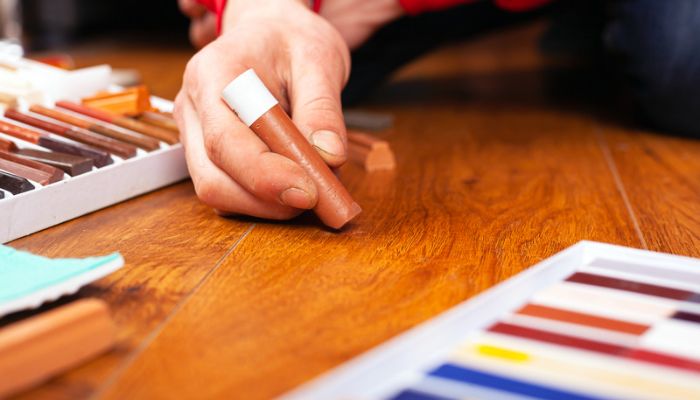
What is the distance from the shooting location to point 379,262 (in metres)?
0.59

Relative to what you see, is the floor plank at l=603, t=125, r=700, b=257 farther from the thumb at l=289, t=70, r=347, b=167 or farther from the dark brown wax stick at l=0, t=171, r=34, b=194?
the dark brown wax stick at l=0, t=171, r=34, b=194

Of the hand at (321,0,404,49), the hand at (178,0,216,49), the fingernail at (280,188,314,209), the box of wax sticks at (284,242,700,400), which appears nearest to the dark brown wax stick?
the fingernail at (280,188,314,209)

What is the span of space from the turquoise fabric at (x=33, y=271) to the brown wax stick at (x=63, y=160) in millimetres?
178

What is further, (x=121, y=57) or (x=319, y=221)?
(x=121, y=57)

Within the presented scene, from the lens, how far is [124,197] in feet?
2.46

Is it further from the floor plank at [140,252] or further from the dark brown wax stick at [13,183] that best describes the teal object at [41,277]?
the dark brown wax stick at [13,183]

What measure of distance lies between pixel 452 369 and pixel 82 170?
0.42 metres

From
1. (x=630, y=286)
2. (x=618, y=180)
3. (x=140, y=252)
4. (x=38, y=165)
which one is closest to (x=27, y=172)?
(x=38, y=165)

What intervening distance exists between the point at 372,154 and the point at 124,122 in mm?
278

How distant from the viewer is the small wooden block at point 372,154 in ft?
2.91

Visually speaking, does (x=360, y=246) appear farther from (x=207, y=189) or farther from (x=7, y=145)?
(x=7, y=145)

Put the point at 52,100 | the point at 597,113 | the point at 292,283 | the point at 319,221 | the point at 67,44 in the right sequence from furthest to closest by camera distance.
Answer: the point at 67,44 < the point at 597,113 < the point at 52,100 < the point at 319,221 < the point at 292,283

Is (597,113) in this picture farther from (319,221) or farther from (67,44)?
(67,44)

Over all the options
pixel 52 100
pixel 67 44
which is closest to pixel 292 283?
pixel 52 100
